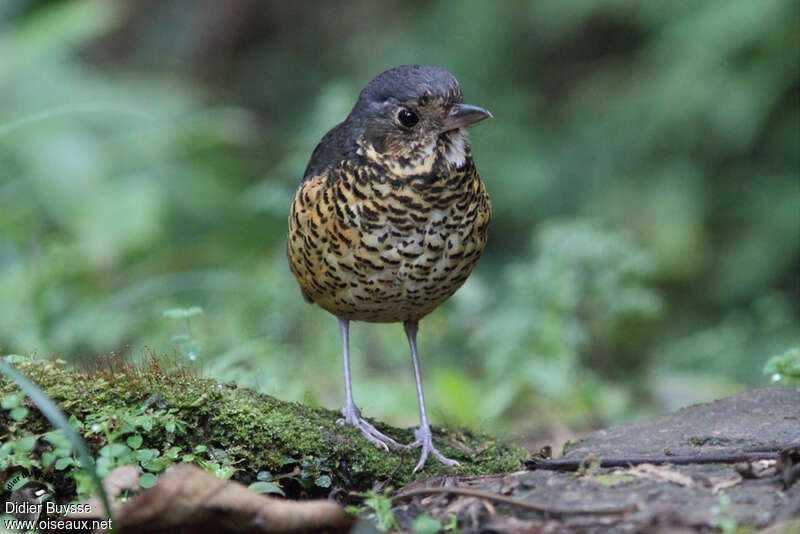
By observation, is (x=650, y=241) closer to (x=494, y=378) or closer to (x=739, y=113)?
(x=739, y=113)

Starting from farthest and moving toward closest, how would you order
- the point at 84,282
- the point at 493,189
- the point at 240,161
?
1. the point at 240,161
2. the point at 493,189
3. the point at 84,282

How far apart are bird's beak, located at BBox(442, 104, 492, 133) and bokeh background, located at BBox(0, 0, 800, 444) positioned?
139cm

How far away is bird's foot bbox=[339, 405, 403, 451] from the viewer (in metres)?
4.04

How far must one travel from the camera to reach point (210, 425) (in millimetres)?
3500

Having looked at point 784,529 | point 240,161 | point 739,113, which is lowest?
point 784,529

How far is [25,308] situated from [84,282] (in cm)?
160

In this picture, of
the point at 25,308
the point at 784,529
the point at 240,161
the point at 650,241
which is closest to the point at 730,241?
the point at 650,241

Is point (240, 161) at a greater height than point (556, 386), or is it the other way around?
point (240, 161)

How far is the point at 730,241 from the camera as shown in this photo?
8.38 meters

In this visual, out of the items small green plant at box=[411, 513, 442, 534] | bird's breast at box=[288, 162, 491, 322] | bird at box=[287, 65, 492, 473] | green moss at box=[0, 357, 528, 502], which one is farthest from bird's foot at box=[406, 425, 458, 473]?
small green plant at box=[411, 513, 442, 534]

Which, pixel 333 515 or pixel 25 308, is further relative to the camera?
pixel 25 308

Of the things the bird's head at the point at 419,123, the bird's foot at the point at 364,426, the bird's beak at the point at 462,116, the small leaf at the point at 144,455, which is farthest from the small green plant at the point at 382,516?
the bird's beak at the point at 462,116

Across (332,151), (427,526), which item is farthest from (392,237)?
(427,526)

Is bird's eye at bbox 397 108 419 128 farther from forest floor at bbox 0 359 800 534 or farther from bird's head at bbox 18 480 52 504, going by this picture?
bird's head at bbox 18 480 52 504
